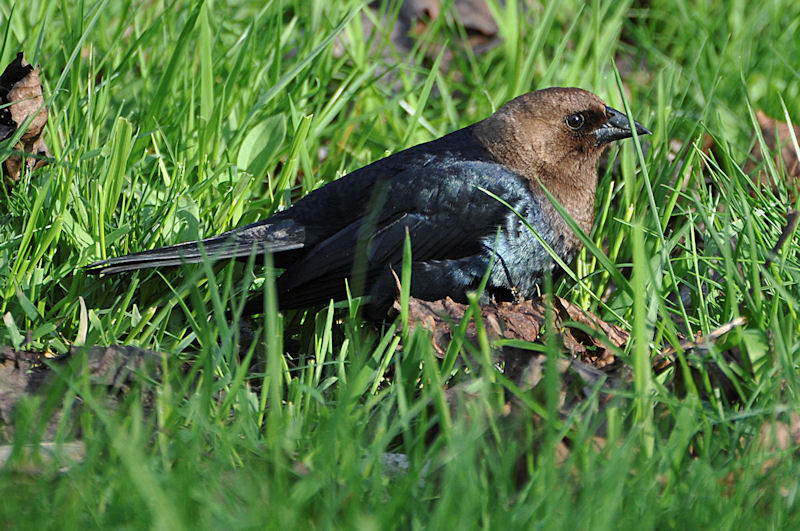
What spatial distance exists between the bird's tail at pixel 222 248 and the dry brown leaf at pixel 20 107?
61cm

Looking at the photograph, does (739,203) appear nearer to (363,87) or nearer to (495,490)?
(495,490)

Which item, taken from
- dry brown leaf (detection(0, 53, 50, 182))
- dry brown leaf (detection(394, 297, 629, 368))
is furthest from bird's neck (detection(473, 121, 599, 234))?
dry brown leaf (detection(0, 53, 50, 182))

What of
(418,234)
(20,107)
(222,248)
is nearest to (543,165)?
(418,234)

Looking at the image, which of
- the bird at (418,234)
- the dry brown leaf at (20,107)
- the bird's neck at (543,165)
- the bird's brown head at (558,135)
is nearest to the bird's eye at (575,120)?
the bird's brown head at (558,135)

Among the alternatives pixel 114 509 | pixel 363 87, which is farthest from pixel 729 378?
pixel 363 87

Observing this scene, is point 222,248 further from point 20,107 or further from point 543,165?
point 543,165

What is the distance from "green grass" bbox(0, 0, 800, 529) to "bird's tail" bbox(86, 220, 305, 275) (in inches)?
2.8

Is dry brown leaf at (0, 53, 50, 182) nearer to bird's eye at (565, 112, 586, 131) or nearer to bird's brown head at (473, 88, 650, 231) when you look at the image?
bird's brown head at (473, 88, 650, 231)

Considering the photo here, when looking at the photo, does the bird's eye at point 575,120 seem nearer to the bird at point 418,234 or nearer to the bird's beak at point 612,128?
the bird's beak at point 612,128

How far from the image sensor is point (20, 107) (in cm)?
311

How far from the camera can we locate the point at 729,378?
2.08 metres

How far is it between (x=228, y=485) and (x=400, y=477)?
0.33 meters

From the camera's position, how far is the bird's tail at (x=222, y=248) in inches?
107

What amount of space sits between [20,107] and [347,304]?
1245 millimetres
